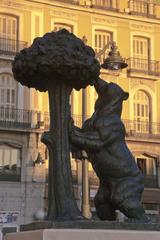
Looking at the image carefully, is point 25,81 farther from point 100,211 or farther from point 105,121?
point 100,211

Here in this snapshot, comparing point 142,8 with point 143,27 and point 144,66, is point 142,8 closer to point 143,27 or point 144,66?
point 143,27

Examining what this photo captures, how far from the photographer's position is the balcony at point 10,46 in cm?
3288

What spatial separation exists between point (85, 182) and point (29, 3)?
17.2 m

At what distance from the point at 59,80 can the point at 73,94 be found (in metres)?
26.6

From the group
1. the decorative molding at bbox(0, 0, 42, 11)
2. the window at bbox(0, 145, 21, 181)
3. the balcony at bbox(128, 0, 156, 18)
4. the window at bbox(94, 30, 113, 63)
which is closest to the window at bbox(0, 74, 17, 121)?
the window at bbox(0, 145, 21, 181)

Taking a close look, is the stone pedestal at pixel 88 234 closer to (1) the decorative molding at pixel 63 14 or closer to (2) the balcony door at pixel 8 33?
(2) the balcony door at pixel 8 33

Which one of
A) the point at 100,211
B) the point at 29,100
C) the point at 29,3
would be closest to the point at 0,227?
the point at 29,100

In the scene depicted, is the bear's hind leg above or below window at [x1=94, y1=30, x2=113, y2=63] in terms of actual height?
below

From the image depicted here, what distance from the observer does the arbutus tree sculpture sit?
7.45 m

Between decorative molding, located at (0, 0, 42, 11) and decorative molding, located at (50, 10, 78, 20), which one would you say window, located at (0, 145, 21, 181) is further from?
decorative molding, located at (50, 10, 78, 20)

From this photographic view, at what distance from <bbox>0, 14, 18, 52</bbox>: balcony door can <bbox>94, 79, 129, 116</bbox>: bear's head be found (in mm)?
25360

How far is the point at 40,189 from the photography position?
105ft

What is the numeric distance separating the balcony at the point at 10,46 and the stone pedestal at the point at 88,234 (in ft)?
87.2

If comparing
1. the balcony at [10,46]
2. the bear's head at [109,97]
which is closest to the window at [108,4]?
the balcony at [10,46]
